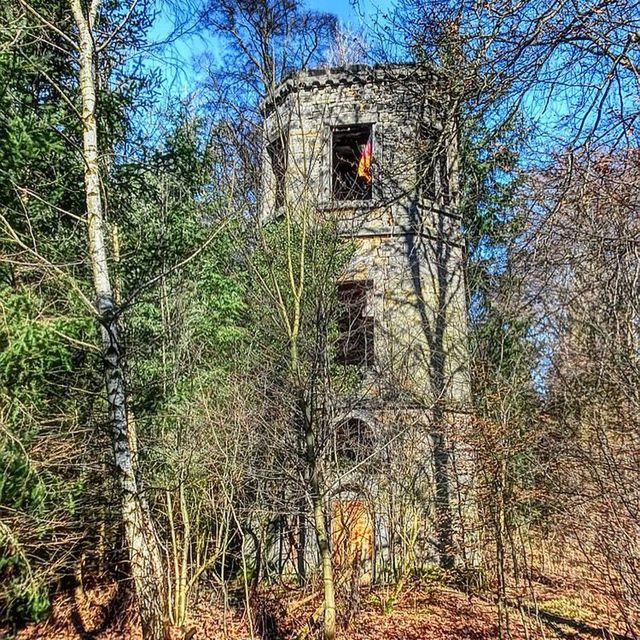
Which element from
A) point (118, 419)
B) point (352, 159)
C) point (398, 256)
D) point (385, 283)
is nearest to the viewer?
point (118, 419)

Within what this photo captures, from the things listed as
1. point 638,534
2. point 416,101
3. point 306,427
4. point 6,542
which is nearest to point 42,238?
point 6,542

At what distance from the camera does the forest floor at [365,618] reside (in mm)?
7766

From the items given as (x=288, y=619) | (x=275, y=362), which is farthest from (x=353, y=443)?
(x=288, y=619)

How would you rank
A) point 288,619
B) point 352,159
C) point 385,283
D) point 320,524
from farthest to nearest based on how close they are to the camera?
point 352,159 < point 385,283 < point 288,619 < point 320,524

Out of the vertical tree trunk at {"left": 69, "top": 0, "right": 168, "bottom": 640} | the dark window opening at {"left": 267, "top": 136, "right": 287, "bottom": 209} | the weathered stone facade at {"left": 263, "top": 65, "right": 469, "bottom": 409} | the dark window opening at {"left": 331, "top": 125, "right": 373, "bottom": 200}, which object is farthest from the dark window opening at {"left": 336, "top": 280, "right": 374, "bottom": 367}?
the vertical tree trunk at {"left": 69, "top": 0, "right": 168, "bottom": 640}

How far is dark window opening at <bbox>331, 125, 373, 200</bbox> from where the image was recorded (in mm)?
12039

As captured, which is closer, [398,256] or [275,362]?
[275,362]

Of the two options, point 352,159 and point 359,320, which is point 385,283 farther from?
point 352,159

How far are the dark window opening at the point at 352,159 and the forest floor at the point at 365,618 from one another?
782 centimetres

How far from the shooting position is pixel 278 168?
7.14m

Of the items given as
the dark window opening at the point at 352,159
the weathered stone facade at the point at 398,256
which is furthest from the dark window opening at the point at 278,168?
the dark window opening at the point at 352,159

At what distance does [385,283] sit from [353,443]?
4.60 m

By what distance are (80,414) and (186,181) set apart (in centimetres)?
391

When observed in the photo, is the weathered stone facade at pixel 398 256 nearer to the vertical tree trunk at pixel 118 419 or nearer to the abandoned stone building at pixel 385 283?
the abandoned stone building at pixel 385 283
